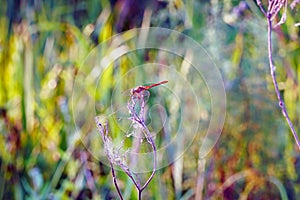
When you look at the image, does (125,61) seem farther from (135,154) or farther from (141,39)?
(135,154)

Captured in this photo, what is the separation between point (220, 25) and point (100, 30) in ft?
1.15

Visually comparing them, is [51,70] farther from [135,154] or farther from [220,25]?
[135,154]

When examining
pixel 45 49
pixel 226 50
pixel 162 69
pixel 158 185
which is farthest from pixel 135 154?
pixel 45 49

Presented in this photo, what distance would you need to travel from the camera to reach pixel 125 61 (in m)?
1.66

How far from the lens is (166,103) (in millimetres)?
1600

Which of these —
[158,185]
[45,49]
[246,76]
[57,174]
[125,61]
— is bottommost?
[158,185]

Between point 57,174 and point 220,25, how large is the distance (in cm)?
60

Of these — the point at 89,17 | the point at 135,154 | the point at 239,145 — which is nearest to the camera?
the point at 135,154

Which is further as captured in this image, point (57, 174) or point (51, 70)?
point (51, 70)

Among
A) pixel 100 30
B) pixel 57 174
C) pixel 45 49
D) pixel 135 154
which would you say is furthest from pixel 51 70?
pixel 135 154

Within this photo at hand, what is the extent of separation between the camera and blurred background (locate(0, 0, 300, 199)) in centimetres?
156

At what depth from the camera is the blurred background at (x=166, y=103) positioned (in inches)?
61.4

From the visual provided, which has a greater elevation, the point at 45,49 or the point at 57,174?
the point at 45,49

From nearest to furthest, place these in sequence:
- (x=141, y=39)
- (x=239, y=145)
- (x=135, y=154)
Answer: (x=135, y=154) → (x=239, y=145) → (x=141, y=39)
